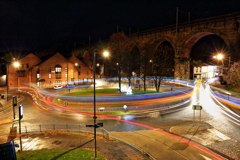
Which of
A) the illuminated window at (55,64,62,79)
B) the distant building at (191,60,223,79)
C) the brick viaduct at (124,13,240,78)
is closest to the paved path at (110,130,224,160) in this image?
the brick viaduct at (124,13,240,78)

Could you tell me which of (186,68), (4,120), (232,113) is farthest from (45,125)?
(186,68)

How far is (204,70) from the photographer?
54.9 meters

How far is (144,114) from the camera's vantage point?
19.2 meters

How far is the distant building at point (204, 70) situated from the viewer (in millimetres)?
50119

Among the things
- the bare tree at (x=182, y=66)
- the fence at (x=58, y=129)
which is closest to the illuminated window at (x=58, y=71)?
the bare tree at (x=182, y=66)

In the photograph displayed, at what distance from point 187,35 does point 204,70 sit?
744 inches

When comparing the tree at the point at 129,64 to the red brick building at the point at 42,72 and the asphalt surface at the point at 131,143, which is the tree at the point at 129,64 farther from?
the asphalt surface at the point at 131,143

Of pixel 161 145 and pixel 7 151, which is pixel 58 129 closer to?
pixel 7 151

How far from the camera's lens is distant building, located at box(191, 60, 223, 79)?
50.1 m

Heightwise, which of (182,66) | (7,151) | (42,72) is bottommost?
(7,151)

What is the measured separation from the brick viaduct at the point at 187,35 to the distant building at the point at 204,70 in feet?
18.3

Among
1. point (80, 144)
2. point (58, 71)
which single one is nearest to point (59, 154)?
point (80, 144)

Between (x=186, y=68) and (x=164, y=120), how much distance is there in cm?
3013

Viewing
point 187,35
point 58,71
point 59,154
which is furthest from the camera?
point 58,71
